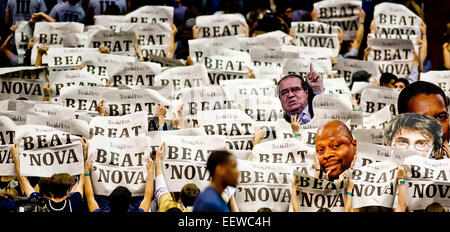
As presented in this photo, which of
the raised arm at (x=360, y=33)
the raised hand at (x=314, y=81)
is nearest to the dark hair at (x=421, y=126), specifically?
the raised hand at (x=314, y=81)

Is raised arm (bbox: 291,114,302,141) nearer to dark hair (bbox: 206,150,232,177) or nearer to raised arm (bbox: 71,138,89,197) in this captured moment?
raised arm (bbox: 71,138,89,197)

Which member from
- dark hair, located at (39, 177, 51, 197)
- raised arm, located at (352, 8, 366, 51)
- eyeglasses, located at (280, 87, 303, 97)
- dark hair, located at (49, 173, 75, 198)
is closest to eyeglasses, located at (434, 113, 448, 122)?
eyeglasses, located at (280, 87, 303, 97)

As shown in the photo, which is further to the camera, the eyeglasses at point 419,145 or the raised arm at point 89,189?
the eyeglasses at point 419,145

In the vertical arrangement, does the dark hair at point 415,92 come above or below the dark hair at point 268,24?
below

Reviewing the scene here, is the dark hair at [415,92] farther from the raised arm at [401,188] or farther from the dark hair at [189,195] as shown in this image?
the dark hair at [189,195]

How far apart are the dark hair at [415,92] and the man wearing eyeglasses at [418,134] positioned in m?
1.07

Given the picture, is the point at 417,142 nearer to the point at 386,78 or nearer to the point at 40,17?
the point at 386,78

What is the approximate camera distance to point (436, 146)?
8375 millimetres

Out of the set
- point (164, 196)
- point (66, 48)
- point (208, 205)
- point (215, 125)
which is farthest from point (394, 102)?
point (208, 205)

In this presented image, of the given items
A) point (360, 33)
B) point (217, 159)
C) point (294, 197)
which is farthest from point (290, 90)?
point (217, 159)

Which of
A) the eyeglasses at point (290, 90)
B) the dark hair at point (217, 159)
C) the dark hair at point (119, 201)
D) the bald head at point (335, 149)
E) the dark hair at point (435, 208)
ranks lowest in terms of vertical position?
the dark hair at point (435, 208)

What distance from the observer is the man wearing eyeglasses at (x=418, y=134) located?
327 inches

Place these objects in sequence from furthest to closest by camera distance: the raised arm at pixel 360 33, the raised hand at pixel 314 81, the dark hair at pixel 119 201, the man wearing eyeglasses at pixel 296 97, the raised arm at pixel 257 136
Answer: the raised arm at pixel 360 33 < the raised hand at pixel 314 81 < the man wearing eyeglasses at pixel 296 97 < the raised arm at pixel 257 136 < the dark hair at pixel 119 201

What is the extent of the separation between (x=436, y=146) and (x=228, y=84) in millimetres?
2946
